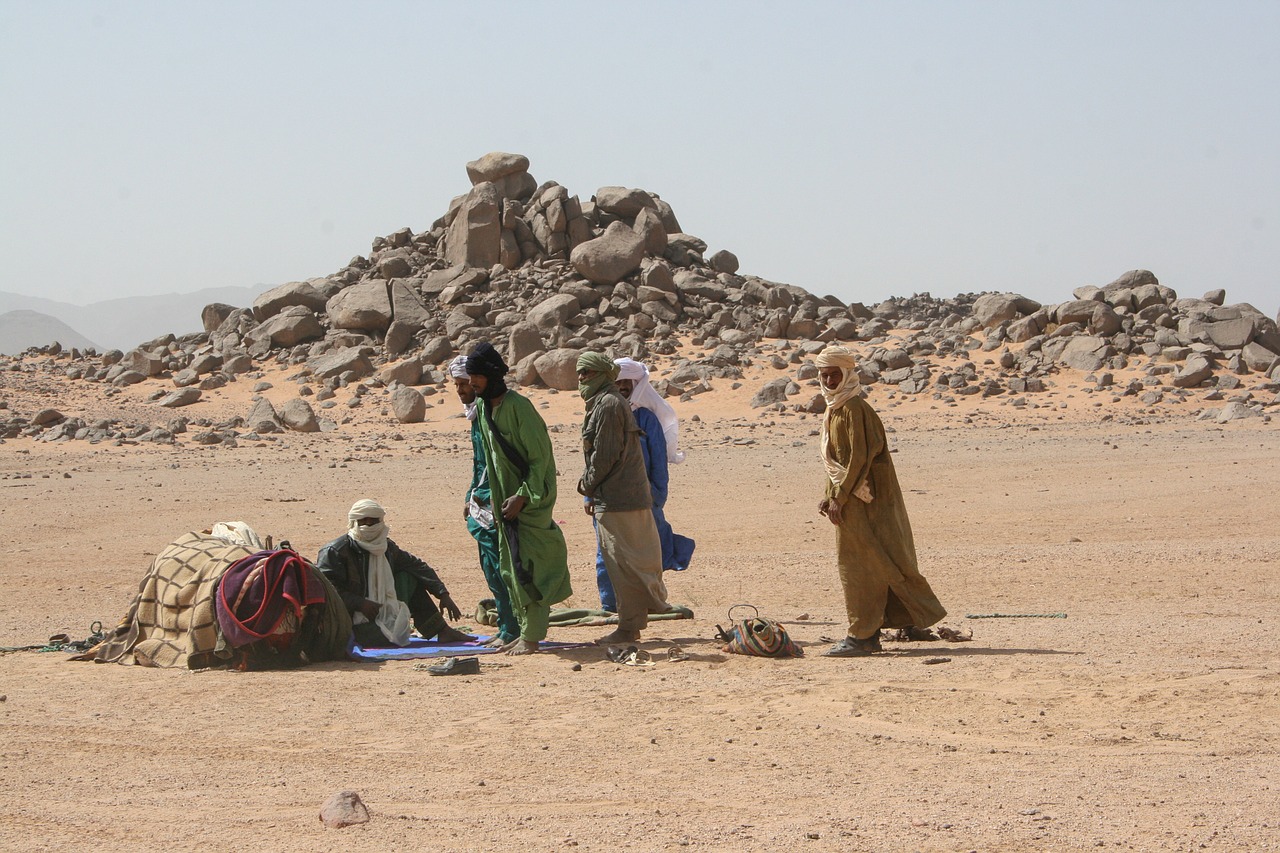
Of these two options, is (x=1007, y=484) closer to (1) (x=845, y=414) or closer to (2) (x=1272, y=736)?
(1) (x=845, y=414)

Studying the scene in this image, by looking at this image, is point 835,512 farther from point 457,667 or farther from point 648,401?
point 457,667

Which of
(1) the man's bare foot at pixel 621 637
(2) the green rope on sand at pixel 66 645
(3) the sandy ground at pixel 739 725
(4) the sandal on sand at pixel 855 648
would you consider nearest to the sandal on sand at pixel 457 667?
(3) the sandy ground at pixel 739 725

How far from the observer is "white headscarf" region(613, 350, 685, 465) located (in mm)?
8977

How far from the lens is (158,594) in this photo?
7.70 m

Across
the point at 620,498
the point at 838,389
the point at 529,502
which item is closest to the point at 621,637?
the point at 620,498

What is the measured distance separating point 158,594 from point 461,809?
3444mm

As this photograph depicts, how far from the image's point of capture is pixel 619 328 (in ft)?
105

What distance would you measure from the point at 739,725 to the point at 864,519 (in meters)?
1.80

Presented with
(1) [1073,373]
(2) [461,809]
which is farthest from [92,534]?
(1) [1073,373]

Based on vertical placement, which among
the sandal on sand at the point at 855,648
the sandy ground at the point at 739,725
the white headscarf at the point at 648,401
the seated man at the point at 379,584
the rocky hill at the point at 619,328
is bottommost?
the sandy ground at the point at 739,725

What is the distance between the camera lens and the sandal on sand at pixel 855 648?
24.7 ft

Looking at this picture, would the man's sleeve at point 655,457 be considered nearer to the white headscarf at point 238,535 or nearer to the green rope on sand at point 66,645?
the white headscarf at point 238,535

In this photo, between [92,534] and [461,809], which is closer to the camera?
[461,809]

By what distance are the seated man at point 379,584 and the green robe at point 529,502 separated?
53cm
